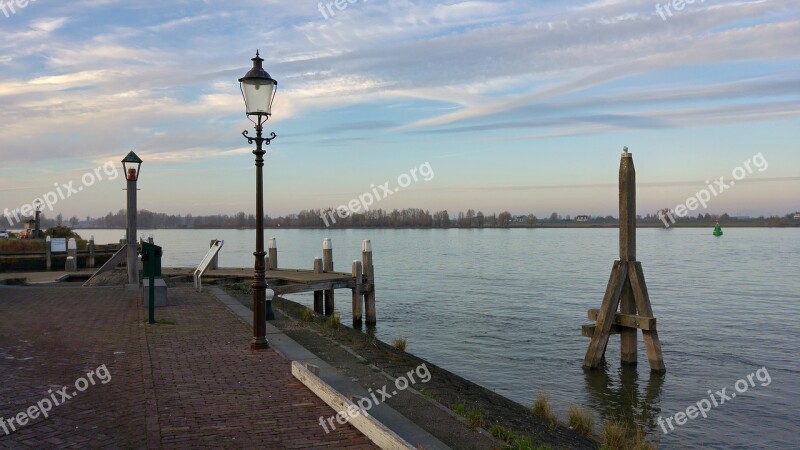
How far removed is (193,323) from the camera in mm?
12188

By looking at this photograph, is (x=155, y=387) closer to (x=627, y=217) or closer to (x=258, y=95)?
(x=258, y=95)

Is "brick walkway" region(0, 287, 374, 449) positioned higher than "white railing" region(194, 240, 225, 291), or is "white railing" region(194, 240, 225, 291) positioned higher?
"white railing" region(194, 240, 225, 291)

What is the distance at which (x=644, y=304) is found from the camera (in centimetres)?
1318

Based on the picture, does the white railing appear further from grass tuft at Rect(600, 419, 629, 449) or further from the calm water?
grass tuft at Rect(600, 419, 629, 449)

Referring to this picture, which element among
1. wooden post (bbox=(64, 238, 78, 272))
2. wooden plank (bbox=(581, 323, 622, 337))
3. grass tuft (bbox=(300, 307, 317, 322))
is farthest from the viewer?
wooden post (bbox=(64, 238, 78, 272))

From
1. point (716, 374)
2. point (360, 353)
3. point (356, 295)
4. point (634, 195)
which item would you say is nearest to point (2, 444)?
point (360, 353)

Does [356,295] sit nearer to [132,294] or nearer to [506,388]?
[132,294]

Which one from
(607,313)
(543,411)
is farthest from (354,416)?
(607,313)

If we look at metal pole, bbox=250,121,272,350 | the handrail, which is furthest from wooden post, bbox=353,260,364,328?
metal pole, bbox=250,121,272,350

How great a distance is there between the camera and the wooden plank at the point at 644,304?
13211mm

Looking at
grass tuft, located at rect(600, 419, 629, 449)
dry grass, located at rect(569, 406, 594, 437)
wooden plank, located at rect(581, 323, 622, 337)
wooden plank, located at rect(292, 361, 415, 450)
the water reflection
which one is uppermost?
wooden plank, located at rect(292, 361, 415, 450)

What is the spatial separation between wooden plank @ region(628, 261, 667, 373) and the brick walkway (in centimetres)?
742

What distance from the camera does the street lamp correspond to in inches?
387

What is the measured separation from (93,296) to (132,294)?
0.94m
